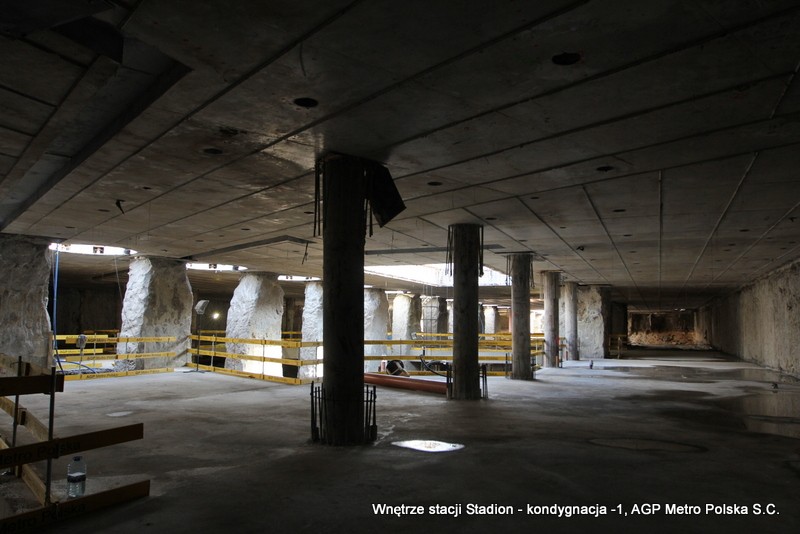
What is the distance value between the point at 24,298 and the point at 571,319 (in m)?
22.0

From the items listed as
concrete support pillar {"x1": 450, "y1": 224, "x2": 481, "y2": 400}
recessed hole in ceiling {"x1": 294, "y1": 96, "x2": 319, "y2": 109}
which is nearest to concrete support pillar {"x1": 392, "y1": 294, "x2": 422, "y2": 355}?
concrete support pillar {"x1": 450, "y1": 224, "x2": 481, "y2": 400}

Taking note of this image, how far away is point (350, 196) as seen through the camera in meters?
7.55

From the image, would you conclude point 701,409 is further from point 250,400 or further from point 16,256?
point 16,256

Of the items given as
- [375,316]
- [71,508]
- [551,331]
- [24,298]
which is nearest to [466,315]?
[71,508]

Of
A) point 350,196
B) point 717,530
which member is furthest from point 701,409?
point 350,196

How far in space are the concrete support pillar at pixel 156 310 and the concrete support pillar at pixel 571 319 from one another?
17.3 metres

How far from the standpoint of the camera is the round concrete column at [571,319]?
2558 centimetres

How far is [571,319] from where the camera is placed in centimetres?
2572

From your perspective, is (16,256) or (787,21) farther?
(16,256)

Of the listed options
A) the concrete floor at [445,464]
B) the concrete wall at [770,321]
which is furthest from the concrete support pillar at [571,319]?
the concrete floor at [445,464]

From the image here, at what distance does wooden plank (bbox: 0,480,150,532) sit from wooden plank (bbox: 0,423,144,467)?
1.35 feet

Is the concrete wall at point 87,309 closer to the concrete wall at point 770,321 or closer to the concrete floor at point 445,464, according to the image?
the concrete floor at point 445,464

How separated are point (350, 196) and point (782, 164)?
20.5 ft

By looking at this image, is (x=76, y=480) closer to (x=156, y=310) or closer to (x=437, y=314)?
(x=156, y=310)
